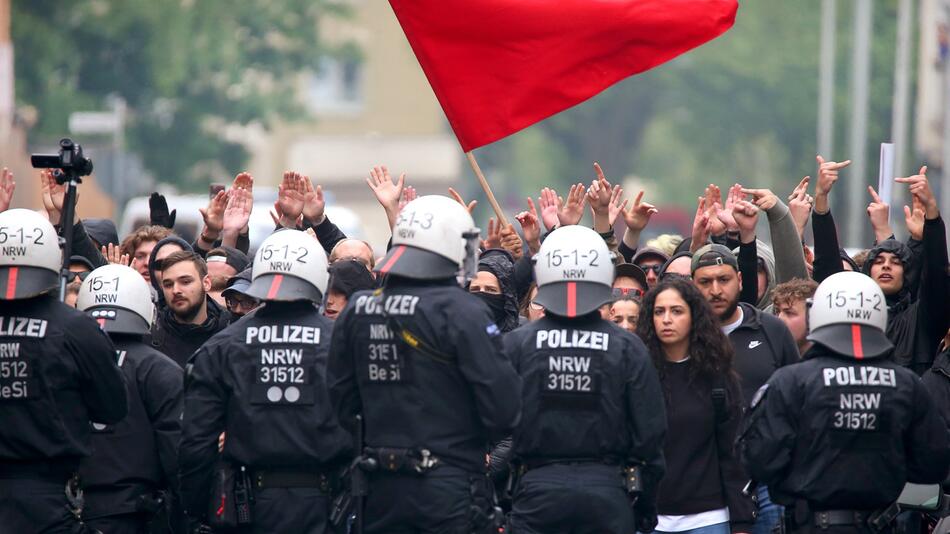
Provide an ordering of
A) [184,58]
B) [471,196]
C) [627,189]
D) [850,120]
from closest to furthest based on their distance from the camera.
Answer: [184,58]
[850,120]
[471,196]
[627,189]

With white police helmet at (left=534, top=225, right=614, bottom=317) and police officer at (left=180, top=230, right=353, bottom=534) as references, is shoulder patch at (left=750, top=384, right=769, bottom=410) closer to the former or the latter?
white police helmet at (left=534, top=225, right=614, bottom=317)

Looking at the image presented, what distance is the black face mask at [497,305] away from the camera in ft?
31.7

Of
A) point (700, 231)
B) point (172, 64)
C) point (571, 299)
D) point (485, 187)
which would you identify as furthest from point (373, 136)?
point (571, 299)

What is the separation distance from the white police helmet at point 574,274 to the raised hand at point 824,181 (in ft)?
7.95

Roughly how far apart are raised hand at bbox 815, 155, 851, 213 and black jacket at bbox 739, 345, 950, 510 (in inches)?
91.9

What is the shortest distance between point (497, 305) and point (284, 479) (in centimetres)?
219

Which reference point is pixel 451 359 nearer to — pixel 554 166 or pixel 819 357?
pixel 819 357

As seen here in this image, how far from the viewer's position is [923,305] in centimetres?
941

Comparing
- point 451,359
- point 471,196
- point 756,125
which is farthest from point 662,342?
point 471,196

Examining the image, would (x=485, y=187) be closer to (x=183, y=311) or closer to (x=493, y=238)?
(x=493, y=238)

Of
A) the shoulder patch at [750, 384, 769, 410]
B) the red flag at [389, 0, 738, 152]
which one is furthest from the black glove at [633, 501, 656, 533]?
the red flag at [389, 0, 738, 152]

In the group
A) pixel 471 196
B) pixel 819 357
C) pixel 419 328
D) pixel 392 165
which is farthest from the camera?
pixel 471 196

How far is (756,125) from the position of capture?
48281mm

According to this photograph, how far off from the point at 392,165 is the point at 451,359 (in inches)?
2001
